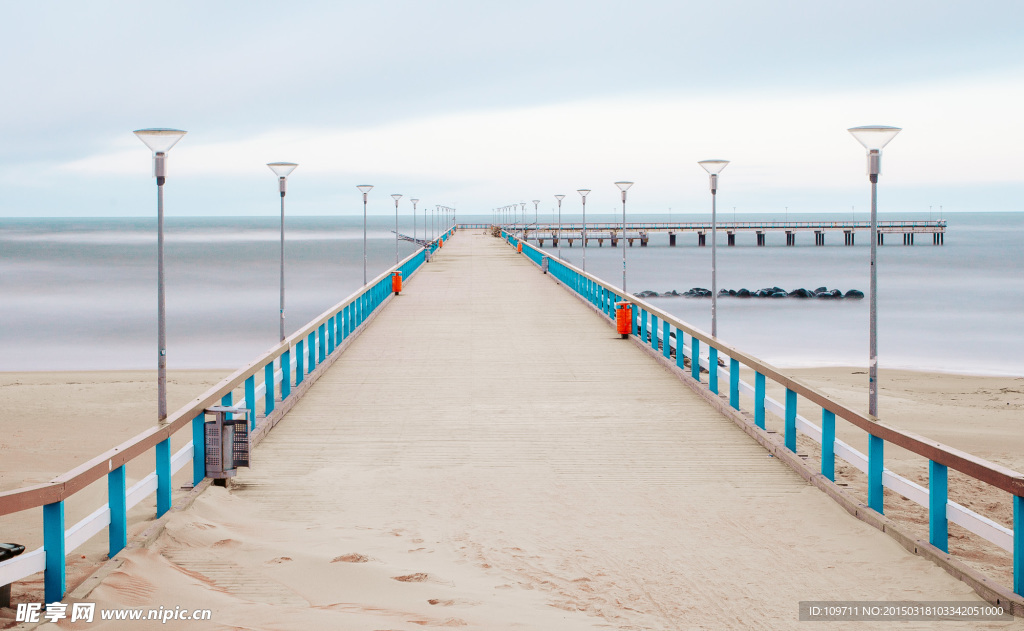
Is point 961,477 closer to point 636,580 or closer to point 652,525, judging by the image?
point 652,525

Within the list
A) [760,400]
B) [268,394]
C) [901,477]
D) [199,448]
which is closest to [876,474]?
[901,477]

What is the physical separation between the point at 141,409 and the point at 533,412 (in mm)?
10263

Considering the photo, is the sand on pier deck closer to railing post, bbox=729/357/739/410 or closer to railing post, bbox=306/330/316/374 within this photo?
railing post, bbox=729/357/739/410

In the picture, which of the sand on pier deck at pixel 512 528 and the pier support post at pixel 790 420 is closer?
the sand on pier deck at pixel 512 528

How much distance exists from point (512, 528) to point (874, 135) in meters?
4.20

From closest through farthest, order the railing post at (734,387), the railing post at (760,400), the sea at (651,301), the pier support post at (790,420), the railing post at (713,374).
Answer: the pier support post at (790,420)
the railing post at (760,400)
the railing post at (734,387)
the railing post at (713,374)
the sea at (651,301)

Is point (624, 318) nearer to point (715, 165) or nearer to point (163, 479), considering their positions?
point (715, 165)

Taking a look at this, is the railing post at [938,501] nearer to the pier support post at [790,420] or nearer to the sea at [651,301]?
the pier support post at [790,420]

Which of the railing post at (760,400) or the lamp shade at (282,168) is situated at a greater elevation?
the lamp shade at (282,168)

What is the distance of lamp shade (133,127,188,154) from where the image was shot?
7859 millimetres

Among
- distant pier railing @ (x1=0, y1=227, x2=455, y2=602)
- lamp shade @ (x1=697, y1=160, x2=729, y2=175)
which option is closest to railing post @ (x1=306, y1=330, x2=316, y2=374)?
distant pier railing @ (x1=0, y1=227, x2=455, y2=602)

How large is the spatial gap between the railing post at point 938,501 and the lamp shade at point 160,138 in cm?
617

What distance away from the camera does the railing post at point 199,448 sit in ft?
25.6

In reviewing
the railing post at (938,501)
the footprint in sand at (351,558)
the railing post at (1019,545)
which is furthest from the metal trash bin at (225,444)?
the railing post at (1019,545)
